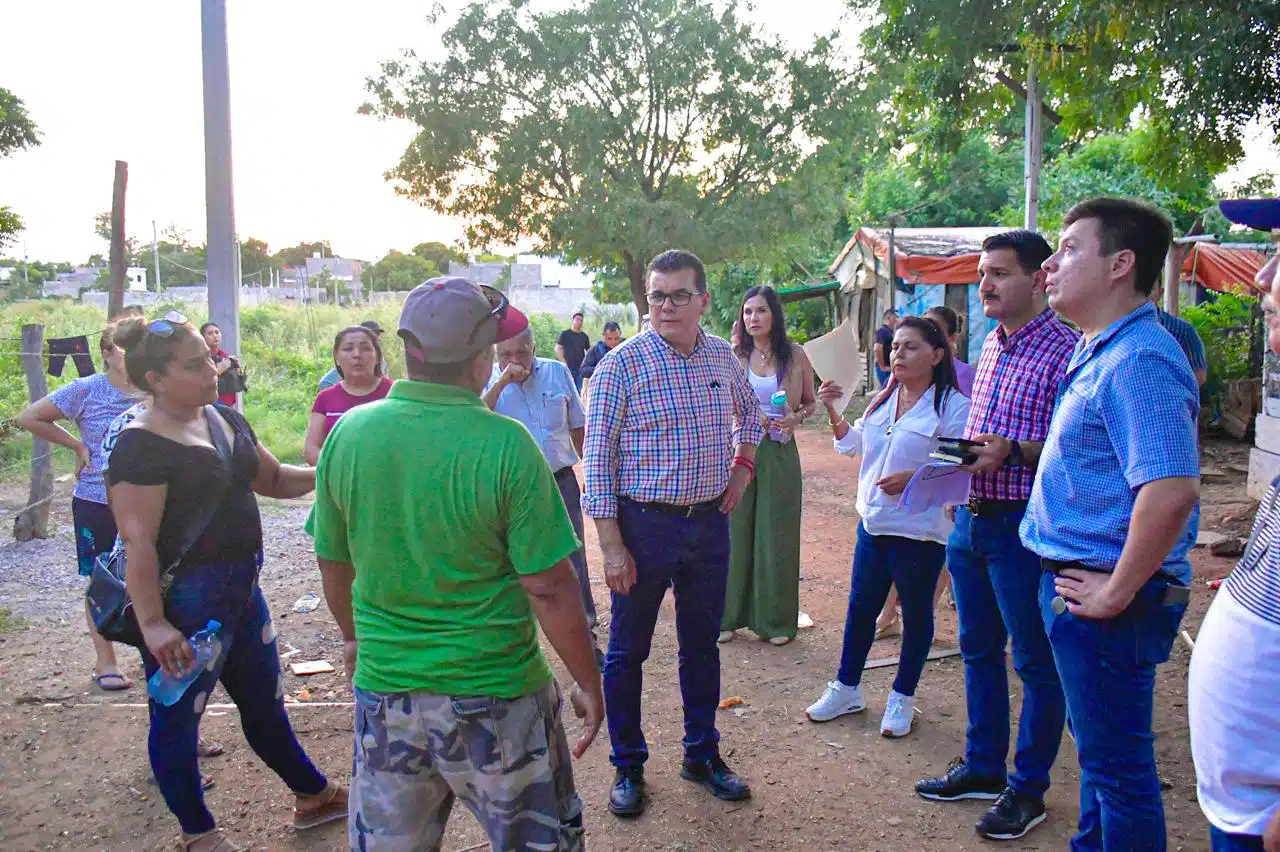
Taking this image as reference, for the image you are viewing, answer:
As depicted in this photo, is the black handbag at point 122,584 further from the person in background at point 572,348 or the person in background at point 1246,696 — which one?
the person in background at point 572,348

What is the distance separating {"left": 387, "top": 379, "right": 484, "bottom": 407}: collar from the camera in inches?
82.0

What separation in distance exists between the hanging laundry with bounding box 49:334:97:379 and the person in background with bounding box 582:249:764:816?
5796 millimetres

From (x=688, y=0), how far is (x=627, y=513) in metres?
17.1

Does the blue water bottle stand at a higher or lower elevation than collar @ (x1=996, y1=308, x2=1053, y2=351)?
lower

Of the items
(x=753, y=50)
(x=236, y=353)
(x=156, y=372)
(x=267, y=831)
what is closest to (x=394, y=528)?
(x=156, y=372)

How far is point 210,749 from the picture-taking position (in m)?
4.10

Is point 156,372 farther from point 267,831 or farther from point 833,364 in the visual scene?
point 833,364

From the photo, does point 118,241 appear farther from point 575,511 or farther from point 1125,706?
point 1125,706

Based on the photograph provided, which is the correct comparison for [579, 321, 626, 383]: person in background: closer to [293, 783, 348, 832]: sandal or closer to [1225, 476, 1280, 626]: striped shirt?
[293, 783, 348, 832]: sandal

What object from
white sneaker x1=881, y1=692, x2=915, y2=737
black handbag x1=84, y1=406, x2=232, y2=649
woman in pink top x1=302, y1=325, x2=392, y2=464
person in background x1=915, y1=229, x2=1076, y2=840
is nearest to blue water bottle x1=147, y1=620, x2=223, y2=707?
black handbag x1=84, y1=406, x2=232, y2=649

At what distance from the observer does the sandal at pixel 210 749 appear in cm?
408

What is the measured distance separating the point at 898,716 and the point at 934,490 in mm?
1154

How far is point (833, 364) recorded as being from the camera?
213 inches

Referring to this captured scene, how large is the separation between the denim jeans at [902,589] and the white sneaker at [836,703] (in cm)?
20
